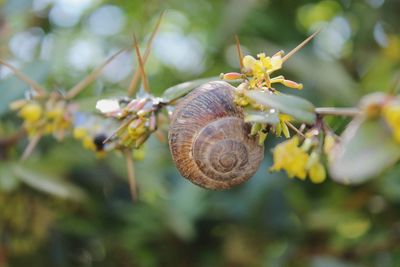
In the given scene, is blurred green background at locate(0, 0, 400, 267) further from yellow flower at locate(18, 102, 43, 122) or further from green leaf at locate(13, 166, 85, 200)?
yellow flower at locate(18, 102, 43, 122)

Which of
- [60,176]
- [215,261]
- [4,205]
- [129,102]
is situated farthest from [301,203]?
[129,102]

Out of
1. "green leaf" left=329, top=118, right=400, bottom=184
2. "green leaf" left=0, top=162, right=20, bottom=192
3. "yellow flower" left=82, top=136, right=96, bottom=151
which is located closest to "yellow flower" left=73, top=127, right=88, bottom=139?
"yellow flower" left=82, top=136, right=96, bottom=151

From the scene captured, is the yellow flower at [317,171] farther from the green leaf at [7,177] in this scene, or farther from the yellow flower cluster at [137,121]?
the green leaf at [7,177]

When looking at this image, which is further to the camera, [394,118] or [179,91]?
[179,91]

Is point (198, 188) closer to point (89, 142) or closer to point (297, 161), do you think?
point (89, 142)

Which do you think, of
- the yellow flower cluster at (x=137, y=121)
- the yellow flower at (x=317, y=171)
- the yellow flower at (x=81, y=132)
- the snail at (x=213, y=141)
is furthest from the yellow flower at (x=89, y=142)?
the yellow flower at (x=317, y=171)

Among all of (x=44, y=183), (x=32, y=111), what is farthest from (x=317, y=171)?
(x=44, y=183)
